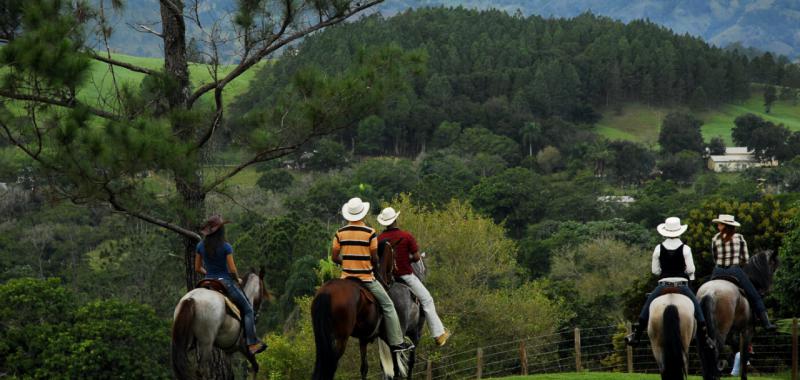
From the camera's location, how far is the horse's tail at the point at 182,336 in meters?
9.65

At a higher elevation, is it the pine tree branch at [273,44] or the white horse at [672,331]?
the pine tree branch at [273,44]

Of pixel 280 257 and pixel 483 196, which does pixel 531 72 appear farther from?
pixel 280 257

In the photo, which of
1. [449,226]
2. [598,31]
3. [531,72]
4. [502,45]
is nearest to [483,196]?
[449,226]

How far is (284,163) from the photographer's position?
4247 inches

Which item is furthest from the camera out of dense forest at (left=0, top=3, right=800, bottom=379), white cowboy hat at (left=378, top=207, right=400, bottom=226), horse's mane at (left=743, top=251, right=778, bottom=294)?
dense forest at (left=0, top=3, right=800, bottom=379)

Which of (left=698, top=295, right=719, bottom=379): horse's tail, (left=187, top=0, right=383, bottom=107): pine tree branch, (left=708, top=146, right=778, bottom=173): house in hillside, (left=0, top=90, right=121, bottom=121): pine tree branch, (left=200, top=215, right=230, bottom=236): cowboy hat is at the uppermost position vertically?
(left=187, top=0, right=383, bottom=107): pine tree branch

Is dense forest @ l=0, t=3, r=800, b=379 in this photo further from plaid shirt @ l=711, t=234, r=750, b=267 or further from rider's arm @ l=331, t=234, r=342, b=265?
plaid shirt @ l=711, t=234, r=750, b=267

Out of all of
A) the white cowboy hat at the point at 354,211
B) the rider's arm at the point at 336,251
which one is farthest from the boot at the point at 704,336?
the rider's arm at the point at 336,251

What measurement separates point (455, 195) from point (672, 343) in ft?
212

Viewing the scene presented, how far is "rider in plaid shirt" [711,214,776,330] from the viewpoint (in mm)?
12078

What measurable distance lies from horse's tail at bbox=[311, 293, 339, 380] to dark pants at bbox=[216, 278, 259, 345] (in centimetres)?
79

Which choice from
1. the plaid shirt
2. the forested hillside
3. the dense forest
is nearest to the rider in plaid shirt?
the plaid shirt

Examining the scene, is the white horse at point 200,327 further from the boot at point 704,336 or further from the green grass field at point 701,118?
the green grass field at point 701,118

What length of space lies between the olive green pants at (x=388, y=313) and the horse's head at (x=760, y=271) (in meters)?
4.98
